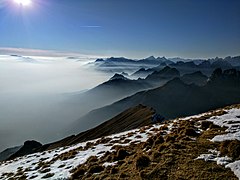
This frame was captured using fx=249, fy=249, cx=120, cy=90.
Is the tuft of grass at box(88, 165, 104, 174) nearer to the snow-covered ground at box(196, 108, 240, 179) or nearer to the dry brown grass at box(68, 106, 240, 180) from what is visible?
the dry brown grass at box(68, 106, 240, 180)

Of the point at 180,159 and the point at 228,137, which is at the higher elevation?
the point at 228,137

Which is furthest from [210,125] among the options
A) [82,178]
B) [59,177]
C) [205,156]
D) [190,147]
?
[59,177]

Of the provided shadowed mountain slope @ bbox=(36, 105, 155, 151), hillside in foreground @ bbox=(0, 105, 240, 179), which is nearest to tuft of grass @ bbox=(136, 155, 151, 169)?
hillside in foreground @ bbox=(0, 105, 240, 179)

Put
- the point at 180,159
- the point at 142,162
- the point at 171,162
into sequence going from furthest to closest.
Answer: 1. the point at 142,162
2. the point at 180,159
3. the point at 171,162

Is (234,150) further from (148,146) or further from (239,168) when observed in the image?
(148,146)

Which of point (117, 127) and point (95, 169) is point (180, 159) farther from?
point (117, 127)

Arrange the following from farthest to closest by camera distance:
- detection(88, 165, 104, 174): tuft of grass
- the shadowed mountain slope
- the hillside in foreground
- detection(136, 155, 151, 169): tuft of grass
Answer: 1. the shadowed mountain slope
2. detection(88, 165, 104, 174): tuft of grass
3. detection(136, 155, 151, 169): tuft of grass
4. the hillside in foreground

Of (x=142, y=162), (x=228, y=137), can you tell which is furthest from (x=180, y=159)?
(x=228, y=137)

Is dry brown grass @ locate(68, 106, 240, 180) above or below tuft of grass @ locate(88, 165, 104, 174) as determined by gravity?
above

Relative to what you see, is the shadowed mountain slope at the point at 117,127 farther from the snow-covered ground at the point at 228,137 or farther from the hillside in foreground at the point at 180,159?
the hillside in foreground at the point at 180,159

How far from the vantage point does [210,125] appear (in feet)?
84.0

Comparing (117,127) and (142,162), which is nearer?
(142,162)

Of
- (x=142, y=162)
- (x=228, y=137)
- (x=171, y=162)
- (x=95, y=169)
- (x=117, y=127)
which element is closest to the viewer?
(x=171, y=162)

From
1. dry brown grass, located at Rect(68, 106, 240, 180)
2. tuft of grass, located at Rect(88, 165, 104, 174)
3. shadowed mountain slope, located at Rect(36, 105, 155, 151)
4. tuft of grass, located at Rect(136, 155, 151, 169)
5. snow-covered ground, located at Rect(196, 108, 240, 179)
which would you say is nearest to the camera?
snow-covered ground, located at Rect(196, 108, 240, 179)
